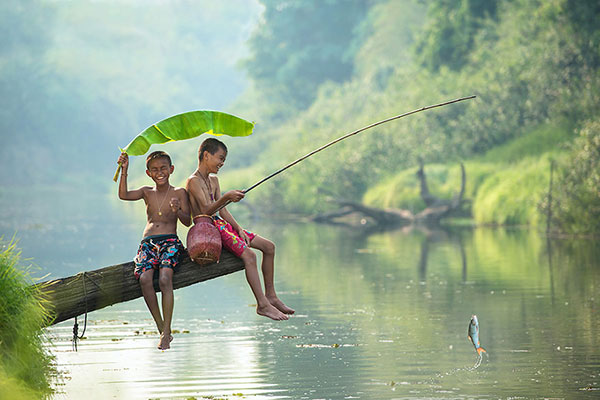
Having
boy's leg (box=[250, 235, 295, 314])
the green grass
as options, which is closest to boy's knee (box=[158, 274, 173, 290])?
boy's leg (box=[250, 235, 295, 314])

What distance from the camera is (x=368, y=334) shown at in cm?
1520

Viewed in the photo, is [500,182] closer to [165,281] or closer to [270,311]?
[270,311]

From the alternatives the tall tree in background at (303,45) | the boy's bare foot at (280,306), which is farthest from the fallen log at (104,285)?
the tall tree in background at (303,45)

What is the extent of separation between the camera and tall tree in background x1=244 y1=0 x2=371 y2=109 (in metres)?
86.2

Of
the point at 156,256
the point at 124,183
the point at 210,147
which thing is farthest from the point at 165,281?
the point at 210,147

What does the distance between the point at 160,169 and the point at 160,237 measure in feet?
1.94

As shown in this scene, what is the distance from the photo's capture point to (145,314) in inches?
705

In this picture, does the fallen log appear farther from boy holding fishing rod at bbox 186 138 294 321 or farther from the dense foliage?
the dense foliage

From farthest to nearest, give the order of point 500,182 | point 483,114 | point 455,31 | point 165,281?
point 455,31
point 483,114
point 500,182
point 165,281

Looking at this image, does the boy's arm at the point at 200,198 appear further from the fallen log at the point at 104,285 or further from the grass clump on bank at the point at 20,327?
the grass clump on bank at the point at 20,327

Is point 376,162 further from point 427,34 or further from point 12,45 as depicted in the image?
point 12,45

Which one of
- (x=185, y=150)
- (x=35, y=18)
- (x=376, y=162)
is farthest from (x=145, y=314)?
(x=35, y=18)

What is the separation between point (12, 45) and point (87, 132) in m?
14.9

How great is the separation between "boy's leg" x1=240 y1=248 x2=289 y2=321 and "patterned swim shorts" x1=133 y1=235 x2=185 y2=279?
0.59 m
